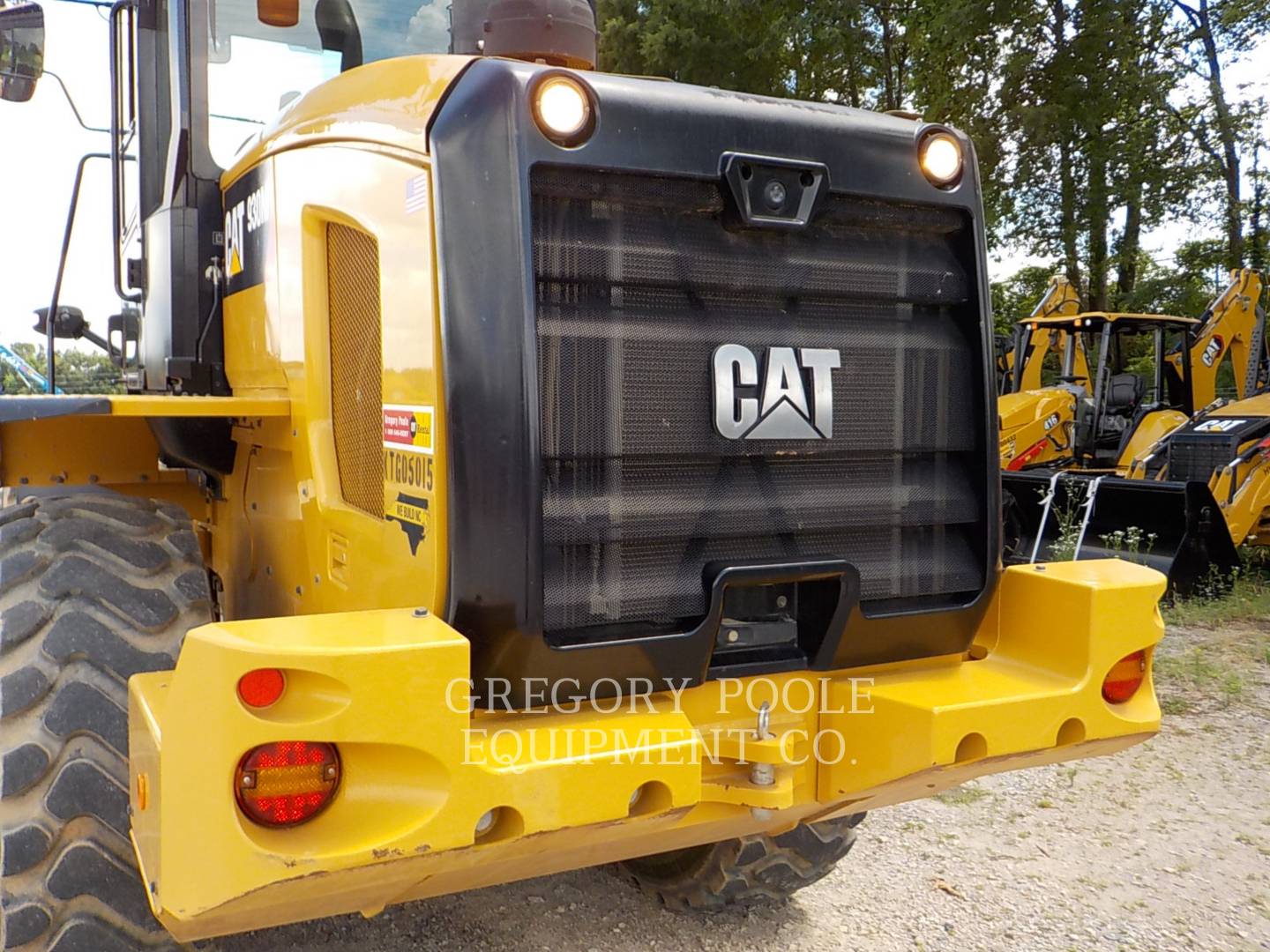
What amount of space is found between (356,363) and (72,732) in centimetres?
93

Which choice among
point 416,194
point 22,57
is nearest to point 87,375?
point 22,57

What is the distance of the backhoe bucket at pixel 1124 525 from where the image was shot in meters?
7.94

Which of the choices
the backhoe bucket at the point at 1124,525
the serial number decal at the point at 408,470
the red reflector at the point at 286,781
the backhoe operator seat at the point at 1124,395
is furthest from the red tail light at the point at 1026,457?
the red reflector at the point at 286,781

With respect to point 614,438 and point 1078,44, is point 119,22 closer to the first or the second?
point 614,438

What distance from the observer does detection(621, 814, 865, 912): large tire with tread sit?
307cm

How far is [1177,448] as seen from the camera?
871 centimetres

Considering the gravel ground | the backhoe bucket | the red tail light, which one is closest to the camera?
the gravel ground

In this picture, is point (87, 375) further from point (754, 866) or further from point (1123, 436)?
point (1123, 436)

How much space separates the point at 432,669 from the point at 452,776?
18 centimetres

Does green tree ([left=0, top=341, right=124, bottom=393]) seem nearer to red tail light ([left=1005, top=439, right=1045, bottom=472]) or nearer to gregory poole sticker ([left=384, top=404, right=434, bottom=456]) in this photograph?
gregory poole sticker ([left=384, top=404, right=434, bottom=456])

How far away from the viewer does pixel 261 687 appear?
173 cm

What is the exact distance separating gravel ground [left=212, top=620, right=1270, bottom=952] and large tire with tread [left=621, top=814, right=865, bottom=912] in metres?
0.12

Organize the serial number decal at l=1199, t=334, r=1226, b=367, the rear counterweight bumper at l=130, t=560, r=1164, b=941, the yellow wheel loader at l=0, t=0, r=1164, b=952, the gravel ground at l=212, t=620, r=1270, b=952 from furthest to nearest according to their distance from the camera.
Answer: the serial number decal at l=1199, t=334, r=1226, b=367 → the gravel ground at l=212, t=620, r=1270, b=952 → the yellow wheel loader at l=0, t=0, r=1164, b=952 → the rear counterweight bumper at l=130, t=560, r=1164, b=941

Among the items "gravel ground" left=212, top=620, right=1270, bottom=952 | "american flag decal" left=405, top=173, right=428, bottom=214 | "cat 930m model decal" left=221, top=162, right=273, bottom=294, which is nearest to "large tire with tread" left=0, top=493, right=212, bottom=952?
"gravel ground" left=212, top=620, right=1270, bottom=952
